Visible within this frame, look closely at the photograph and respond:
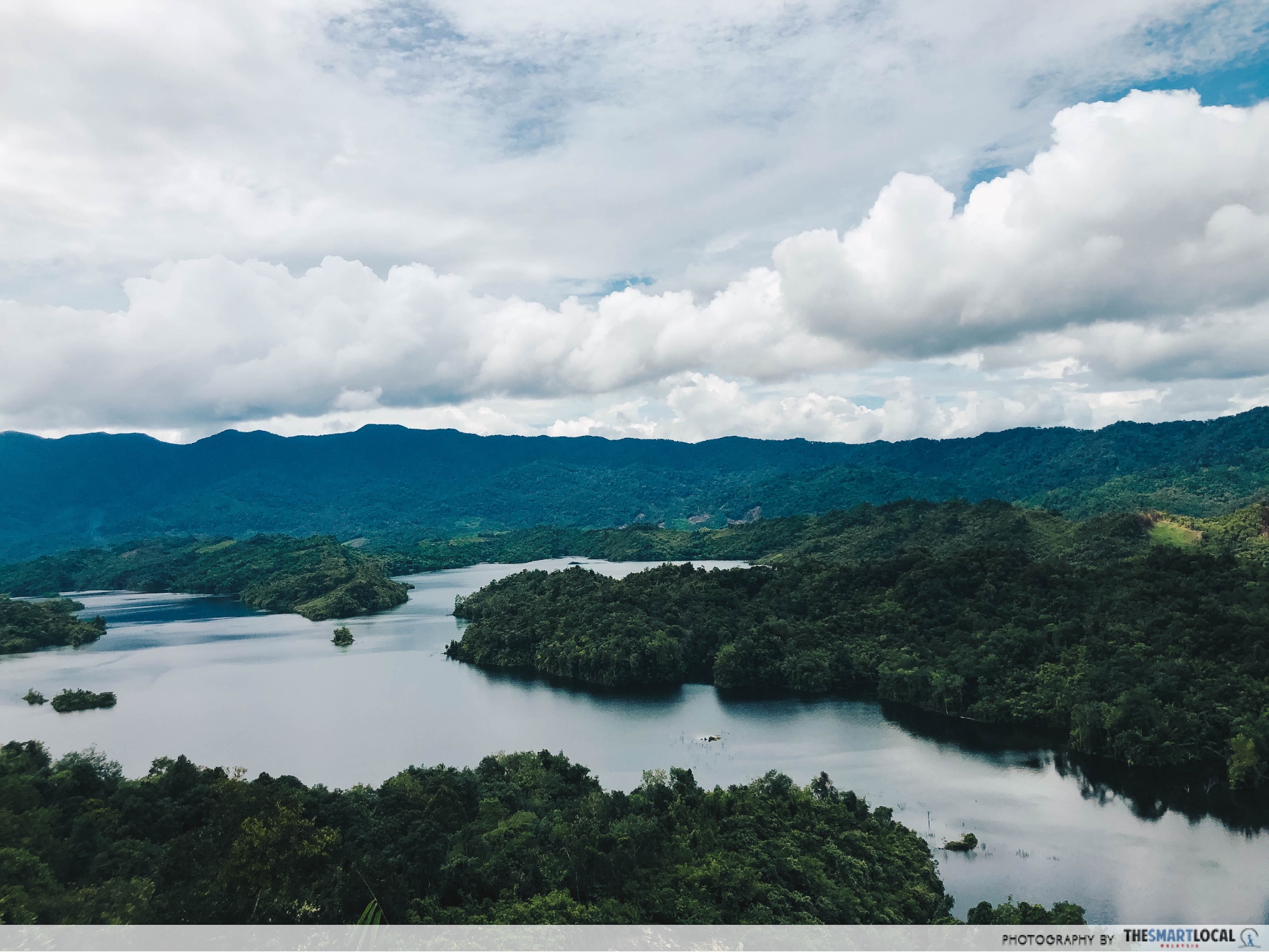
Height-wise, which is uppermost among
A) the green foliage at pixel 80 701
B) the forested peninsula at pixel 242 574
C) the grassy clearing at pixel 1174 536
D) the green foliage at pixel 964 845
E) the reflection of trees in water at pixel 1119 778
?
the grassy clearing at pixel 1174 536

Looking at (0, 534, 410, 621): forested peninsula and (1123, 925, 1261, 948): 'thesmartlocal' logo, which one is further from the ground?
(0, 534, 410, 621): forested peninsula

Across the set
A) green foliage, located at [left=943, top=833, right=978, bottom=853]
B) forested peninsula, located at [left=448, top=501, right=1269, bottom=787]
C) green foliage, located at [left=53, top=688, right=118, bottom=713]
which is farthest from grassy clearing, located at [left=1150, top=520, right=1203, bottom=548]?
green foliage, located at [left=53, top=688, right=118, bottom=713]

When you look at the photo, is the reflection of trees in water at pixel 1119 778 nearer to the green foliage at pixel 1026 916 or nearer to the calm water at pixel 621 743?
the calm water at pixel 621 743

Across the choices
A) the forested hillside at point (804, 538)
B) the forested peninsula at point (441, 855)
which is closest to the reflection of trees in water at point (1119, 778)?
the forested peninsula at point (441, 855)

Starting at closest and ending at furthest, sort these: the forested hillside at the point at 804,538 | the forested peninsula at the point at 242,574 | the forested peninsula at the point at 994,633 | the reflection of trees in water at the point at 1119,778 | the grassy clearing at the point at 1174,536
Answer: the reflection of trees in water at the point at 1119,778 → the forested peninsula at the point at 994,633 → the grassy clearing at the point at 1174,536 → the forested hillside at the point at 804,538 → the forested peninsula at the point at 242,574

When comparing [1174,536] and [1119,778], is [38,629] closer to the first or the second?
[1119,778]

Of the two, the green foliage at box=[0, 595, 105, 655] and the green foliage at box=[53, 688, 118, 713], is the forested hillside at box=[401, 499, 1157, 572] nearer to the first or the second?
the green foliage at box=[0, 595, 105, 655]

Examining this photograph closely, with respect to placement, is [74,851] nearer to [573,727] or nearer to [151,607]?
[573,727]
